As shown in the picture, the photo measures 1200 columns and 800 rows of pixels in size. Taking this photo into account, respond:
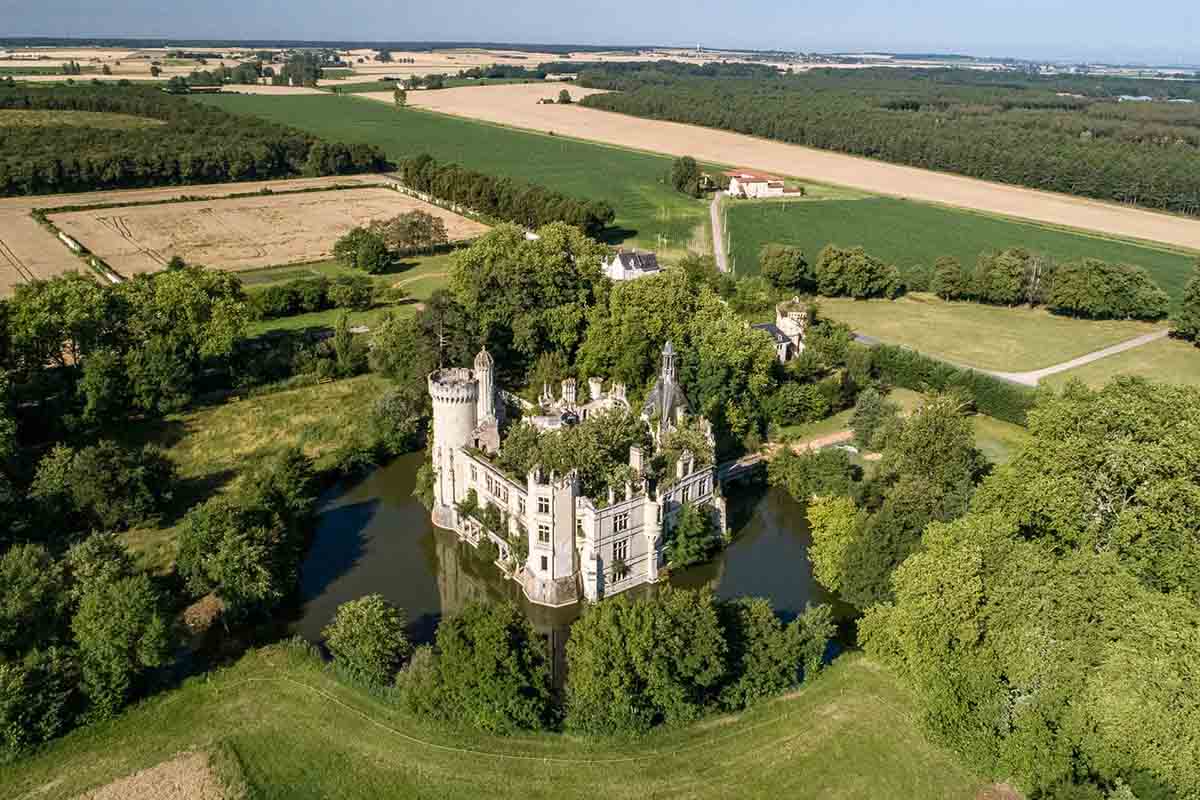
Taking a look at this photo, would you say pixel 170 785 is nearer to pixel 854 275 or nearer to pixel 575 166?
pixel 854 275

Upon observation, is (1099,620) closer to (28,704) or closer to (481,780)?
(481,780)

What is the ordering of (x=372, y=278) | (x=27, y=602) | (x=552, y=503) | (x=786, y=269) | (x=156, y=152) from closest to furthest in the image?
(x=27, y=602) → (x=552, y=503) → (x=786, y=269) → (x=372, y=278) → (x=156, y=152)

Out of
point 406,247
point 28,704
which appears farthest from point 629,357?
point 406,247

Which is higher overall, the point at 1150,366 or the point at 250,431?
the point at 250,431

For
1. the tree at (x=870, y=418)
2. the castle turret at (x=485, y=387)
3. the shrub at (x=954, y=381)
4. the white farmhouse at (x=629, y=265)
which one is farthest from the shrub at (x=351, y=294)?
the tree at (x=870, y=418)

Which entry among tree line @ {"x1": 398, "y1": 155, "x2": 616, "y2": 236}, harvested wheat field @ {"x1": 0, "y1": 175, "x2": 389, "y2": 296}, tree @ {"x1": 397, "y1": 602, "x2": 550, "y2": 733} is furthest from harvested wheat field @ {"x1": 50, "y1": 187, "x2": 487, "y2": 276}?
tree @ {"x1": 397, "y1": 602, "x2": 550, "y2": 733}

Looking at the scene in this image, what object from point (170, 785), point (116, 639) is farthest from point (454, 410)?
point (170, 785)
